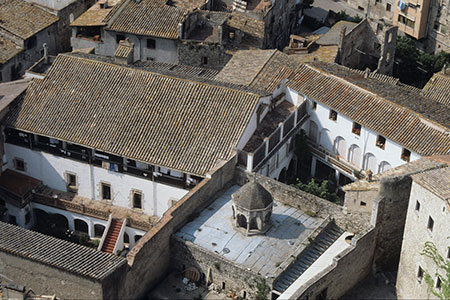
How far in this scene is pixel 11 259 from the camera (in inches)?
2381

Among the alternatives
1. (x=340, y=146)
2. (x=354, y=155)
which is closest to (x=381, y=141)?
(x=354, y=155)

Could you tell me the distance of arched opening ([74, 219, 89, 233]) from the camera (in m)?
72.6

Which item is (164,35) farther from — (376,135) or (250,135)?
(376,135)

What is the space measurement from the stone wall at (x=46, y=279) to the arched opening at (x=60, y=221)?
40.0ft

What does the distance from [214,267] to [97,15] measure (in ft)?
117

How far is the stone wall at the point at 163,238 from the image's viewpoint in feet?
198

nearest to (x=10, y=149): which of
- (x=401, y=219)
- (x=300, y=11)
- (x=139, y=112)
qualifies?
(x=139, y=112)

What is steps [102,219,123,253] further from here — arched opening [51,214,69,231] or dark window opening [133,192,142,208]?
arched opening [51,214,69,231]

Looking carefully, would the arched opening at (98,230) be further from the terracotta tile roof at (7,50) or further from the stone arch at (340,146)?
the terracotta tile roof at (7,50)

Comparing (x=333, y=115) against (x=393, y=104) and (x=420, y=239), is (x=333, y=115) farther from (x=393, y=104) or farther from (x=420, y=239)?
(x=420, y=239)

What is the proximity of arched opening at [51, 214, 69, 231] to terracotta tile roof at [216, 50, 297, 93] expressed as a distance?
1796 centimetres

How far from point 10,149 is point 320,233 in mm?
27094

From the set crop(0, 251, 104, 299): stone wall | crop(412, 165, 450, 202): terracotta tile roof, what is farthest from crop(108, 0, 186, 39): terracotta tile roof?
crop(412, 165, 450, 202): terracotta tile roof

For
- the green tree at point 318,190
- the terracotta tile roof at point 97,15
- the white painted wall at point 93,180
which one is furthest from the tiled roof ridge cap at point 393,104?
the terracotta tile roof at point 97,15
